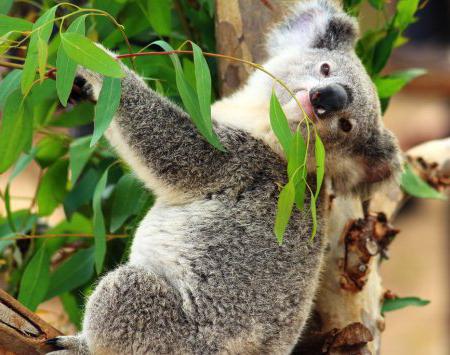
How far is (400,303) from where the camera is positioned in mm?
3164

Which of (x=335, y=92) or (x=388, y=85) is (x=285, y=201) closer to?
(x=335, y=92)

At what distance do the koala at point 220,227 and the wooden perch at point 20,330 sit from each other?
46 millimetres

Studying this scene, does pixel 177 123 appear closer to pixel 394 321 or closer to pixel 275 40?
pixel 275 40

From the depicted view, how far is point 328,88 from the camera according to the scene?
2562 mm

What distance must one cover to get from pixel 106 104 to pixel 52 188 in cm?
115

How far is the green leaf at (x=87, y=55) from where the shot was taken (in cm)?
190

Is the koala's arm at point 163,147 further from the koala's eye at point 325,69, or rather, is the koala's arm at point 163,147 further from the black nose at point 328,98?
the koala's eye at point 325,69

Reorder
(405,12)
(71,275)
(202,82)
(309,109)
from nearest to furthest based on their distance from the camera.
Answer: (202,82)
(309,109)
(71,275)
(405,12)

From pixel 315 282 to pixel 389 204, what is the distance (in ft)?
3.18

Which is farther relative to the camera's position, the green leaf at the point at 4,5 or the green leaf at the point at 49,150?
the green leaf at the point at 49,150

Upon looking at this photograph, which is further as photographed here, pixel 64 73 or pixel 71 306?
pixel 71 306

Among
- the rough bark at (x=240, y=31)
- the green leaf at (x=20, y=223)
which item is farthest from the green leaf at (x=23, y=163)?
the rough bark at (x=240, y=31)

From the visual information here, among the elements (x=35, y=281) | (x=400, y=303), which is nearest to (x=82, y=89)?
(x=35, y=281)

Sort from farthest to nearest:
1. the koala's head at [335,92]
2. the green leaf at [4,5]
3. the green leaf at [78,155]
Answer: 1. the green leaf at [78,155]
2. the koala's head at [335,92]
3. the green leaf at [4,5]
